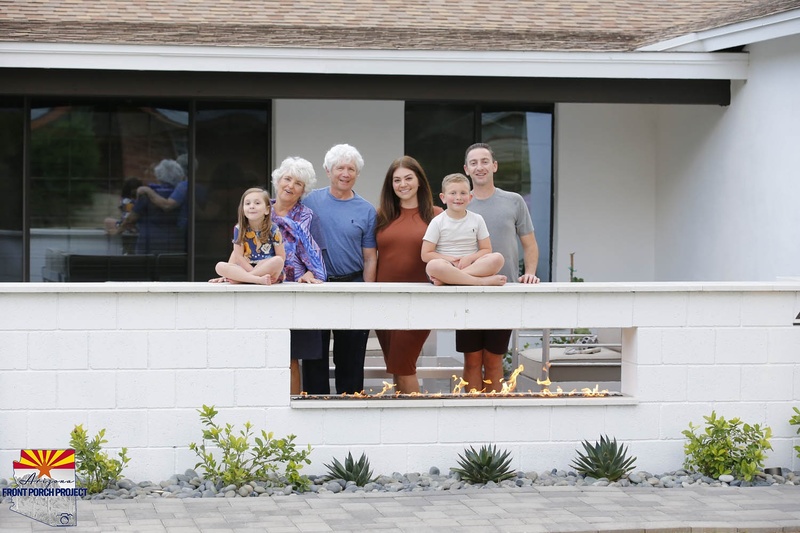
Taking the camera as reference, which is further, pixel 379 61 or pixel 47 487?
pixel 379 61

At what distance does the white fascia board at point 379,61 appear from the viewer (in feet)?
35.2

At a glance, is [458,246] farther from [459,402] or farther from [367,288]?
[459,402]

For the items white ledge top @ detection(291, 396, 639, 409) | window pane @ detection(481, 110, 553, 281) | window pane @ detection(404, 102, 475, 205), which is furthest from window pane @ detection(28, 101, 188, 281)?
white ledge top @ detection(291, 396, 639, 409)

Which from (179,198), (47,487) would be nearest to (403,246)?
(47,487)

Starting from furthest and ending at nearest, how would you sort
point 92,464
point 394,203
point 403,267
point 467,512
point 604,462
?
point 394,203 → point 403,267 → point 604,462 → point 92,464 → point 467,512

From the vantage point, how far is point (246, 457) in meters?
6.84

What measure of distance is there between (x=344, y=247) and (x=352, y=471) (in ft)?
4.84

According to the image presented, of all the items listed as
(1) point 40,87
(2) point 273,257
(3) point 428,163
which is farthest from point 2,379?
(3) point 428,163

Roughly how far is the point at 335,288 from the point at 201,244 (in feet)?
19.1

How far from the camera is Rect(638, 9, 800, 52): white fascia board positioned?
33.1ft

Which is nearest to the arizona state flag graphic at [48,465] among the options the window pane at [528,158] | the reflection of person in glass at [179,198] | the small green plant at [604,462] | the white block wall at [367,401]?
the white block wall at [367,401]

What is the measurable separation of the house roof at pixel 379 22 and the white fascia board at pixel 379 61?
97 mm

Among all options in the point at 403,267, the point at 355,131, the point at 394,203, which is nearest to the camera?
the point at 403,267

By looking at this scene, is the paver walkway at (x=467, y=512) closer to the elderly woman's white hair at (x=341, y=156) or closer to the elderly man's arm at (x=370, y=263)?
the elderly man's arm at (x=370, y=263)
